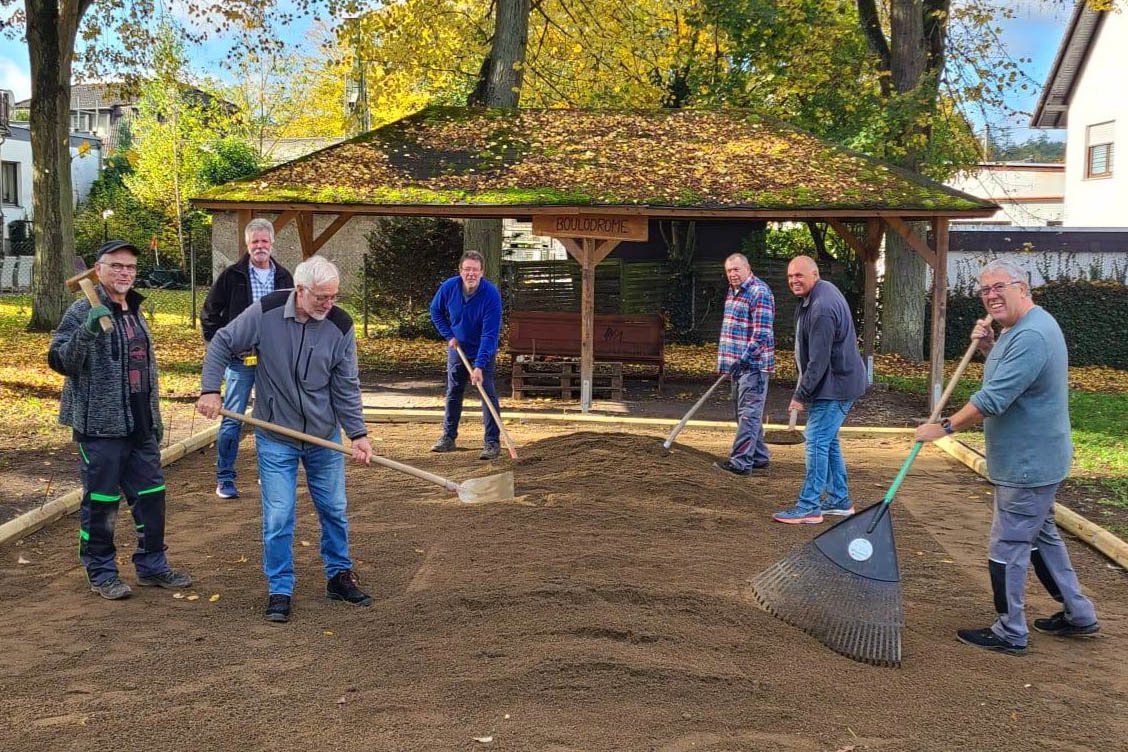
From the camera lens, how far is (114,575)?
19.4 feet

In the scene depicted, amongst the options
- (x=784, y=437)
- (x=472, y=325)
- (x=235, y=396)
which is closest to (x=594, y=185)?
(x=784, y=437)

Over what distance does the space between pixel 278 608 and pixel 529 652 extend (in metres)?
1.40

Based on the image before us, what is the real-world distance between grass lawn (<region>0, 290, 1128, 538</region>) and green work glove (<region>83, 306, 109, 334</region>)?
5.49m

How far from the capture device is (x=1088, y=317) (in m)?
19.9

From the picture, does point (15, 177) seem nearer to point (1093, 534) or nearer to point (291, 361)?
point (291, 361)

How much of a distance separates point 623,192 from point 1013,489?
8.37m

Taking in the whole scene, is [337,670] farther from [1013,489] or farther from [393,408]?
[393,408]

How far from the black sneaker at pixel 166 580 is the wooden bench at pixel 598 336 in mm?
9352

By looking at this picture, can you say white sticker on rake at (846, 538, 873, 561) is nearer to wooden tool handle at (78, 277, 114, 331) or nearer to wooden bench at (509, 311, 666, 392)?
wooden tool handle at (78, 277, 114, 331)

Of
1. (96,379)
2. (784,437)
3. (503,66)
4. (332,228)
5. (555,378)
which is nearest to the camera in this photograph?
(96,379)

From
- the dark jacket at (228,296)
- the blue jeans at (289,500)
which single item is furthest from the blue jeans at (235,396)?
the blue jeans at (289,500)

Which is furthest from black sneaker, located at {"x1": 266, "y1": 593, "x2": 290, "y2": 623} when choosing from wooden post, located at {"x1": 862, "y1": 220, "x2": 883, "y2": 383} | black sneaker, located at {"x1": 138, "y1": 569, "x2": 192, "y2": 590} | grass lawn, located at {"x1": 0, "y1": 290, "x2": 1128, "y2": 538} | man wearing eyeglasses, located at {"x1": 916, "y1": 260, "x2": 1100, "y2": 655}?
wooden post, located at {"x1": 862, "y1": 220, "x2": 883, "y2": 383}

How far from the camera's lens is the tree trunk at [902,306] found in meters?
19.1

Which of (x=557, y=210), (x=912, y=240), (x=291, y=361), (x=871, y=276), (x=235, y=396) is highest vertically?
(x=557, y=210)
